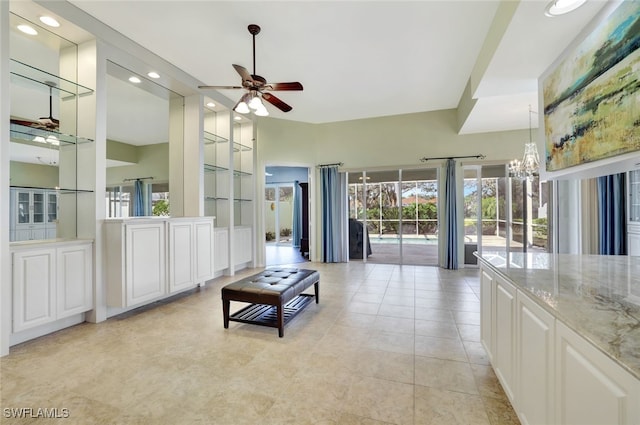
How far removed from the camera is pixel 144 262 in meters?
3.29

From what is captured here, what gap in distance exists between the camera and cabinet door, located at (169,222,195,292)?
363 cm

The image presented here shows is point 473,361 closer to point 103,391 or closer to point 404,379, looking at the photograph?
point 404,379

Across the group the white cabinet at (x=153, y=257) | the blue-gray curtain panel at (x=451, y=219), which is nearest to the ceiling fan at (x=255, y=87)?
the white cabinet at (x=153, y=257)

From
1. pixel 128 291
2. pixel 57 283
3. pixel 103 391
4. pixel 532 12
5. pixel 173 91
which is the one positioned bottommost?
pixel 103 391

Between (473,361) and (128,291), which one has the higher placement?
(128,291)

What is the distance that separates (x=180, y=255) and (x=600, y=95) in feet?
14.6

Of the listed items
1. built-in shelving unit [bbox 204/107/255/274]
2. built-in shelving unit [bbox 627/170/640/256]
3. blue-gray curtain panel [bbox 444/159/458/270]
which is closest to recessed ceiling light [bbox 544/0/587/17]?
built-in shelving unit [bbox 627/170/640/256]

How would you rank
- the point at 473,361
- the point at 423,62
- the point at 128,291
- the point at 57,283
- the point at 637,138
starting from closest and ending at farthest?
the point at 637,138 < the point at 473,361 < the point at 57,283 < the point at 128,291 < the point at 423,62

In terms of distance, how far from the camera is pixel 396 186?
6.42 metres

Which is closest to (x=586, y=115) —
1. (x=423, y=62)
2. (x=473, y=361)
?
(x=473, y=361)

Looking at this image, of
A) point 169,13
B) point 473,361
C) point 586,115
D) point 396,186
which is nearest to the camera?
point 586,115

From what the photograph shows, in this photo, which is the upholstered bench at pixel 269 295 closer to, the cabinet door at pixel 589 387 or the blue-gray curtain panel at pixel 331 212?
the cabinet door at pixel 589 387

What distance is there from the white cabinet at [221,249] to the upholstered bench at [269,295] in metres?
1.87

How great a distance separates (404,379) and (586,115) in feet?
7.36
